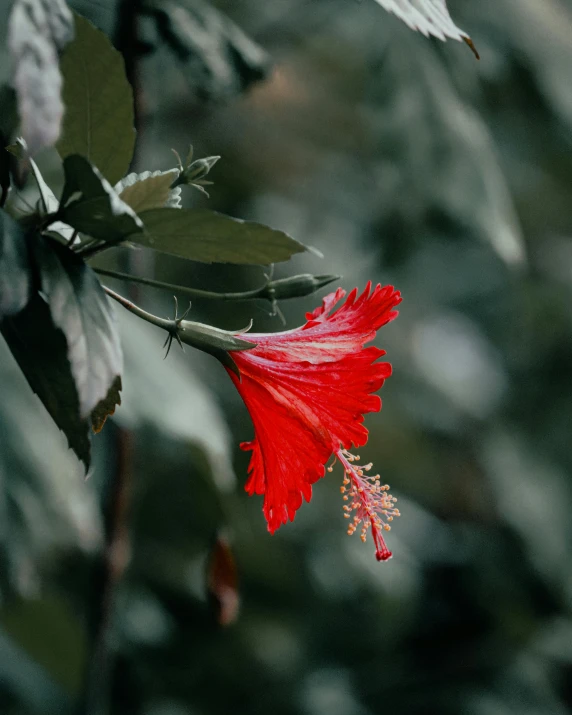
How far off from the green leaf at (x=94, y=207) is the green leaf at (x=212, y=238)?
0.02 m

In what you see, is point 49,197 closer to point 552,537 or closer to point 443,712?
point 443,712

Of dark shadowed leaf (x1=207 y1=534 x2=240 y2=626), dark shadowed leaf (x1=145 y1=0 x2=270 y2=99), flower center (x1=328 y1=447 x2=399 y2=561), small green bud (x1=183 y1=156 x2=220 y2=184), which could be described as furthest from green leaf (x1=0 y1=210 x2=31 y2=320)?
dark shadowed leaf (x1=145 y1=0 x2=270 y2=99)

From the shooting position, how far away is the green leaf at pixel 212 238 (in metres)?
0.47

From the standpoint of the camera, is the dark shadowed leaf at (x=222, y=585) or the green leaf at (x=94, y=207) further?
the dark shadowed leaf at (x=222, y=585)

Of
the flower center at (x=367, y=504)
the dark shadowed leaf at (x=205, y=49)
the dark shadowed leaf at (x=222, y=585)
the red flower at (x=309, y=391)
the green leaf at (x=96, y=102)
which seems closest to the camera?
the green leaf at (x=96, y=102)

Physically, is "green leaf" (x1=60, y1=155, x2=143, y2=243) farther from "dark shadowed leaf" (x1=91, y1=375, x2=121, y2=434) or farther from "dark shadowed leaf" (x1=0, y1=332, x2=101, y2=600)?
"dark shadowed leaf" (x1=0, y1=332, x2=101, y2=600)

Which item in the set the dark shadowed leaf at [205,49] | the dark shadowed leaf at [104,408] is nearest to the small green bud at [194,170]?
the dark shadowed leaf at [104,408]

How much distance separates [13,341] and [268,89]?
181 cm

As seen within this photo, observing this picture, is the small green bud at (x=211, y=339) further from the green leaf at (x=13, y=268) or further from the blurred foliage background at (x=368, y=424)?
the blurred foliage background at (x=368, y=424)

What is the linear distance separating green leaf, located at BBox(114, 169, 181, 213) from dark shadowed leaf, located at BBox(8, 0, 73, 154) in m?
0.09

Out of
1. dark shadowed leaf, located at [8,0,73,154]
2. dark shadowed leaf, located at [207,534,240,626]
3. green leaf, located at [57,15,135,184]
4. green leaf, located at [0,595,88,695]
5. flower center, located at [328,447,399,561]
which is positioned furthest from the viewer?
green leaf, located at [0,595,88,695]

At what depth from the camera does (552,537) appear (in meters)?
2.31

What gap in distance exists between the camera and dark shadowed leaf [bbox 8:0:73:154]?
38 centimetres

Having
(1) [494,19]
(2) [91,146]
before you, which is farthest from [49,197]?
(1) [494,19]
